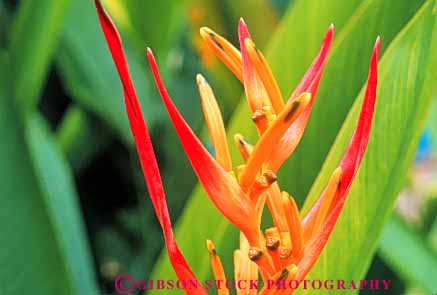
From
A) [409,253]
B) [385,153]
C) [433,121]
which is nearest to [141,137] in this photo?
[385,153]

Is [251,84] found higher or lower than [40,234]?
higher

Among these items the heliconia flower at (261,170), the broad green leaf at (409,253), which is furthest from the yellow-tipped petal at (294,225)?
the broad green leaf at (409,253)

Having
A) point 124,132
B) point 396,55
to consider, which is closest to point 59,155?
point 124,132

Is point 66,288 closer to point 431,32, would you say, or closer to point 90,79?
point 431,32

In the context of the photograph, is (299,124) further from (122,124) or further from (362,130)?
(122,124)

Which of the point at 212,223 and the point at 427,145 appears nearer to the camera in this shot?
the point at 212,223

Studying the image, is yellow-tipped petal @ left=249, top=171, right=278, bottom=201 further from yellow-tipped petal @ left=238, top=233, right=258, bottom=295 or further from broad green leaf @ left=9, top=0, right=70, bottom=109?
broad green leaf @ left=9, top=0, right=70, bottom=109
